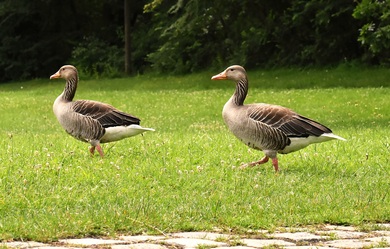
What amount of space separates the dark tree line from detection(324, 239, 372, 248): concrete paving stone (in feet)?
61.4

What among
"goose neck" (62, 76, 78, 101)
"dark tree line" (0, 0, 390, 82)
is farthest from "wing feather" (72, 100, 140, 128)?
"dark tree line" (0, 0, 390, 82)

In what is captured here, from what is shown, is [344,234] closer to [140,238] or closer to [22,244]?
[140,238]

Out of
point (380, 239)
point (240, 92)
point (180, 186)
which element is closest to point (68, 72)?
point (240, 92)

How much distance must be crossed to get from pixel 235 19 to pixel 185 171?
32093 mm

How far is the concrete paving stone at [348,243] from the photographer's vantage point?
7.11 metres

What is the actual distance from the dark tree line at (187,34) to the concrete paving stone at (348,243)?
18.7 m

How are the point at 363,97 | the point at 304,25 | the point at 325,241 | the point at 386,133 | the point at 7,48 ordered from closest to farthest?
the point at 325,241
the point at 386,133
the point at 363,97
the point at 304,25
the point at 7,48

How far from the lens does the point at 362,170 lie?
11352 millimetres

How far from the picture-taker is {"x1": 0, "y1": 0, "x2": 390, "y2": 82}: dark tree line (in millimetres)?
37125

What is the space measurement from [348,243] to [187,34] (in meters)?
36.6

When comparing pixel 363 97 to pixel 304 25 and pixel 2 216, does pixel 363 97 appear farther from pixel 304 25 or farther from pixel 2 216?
pixel 2 216

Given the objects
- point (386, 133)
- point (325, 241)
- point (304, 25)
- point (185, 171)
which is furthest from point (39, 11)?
point (325, 241)

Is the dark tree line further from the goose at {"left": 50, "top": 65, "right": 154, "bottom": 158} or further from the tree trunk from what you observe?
the goose at {"left": 50, "top": 65, "right": 154, "bottom": 158}

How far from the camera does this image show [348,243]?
7246mm
